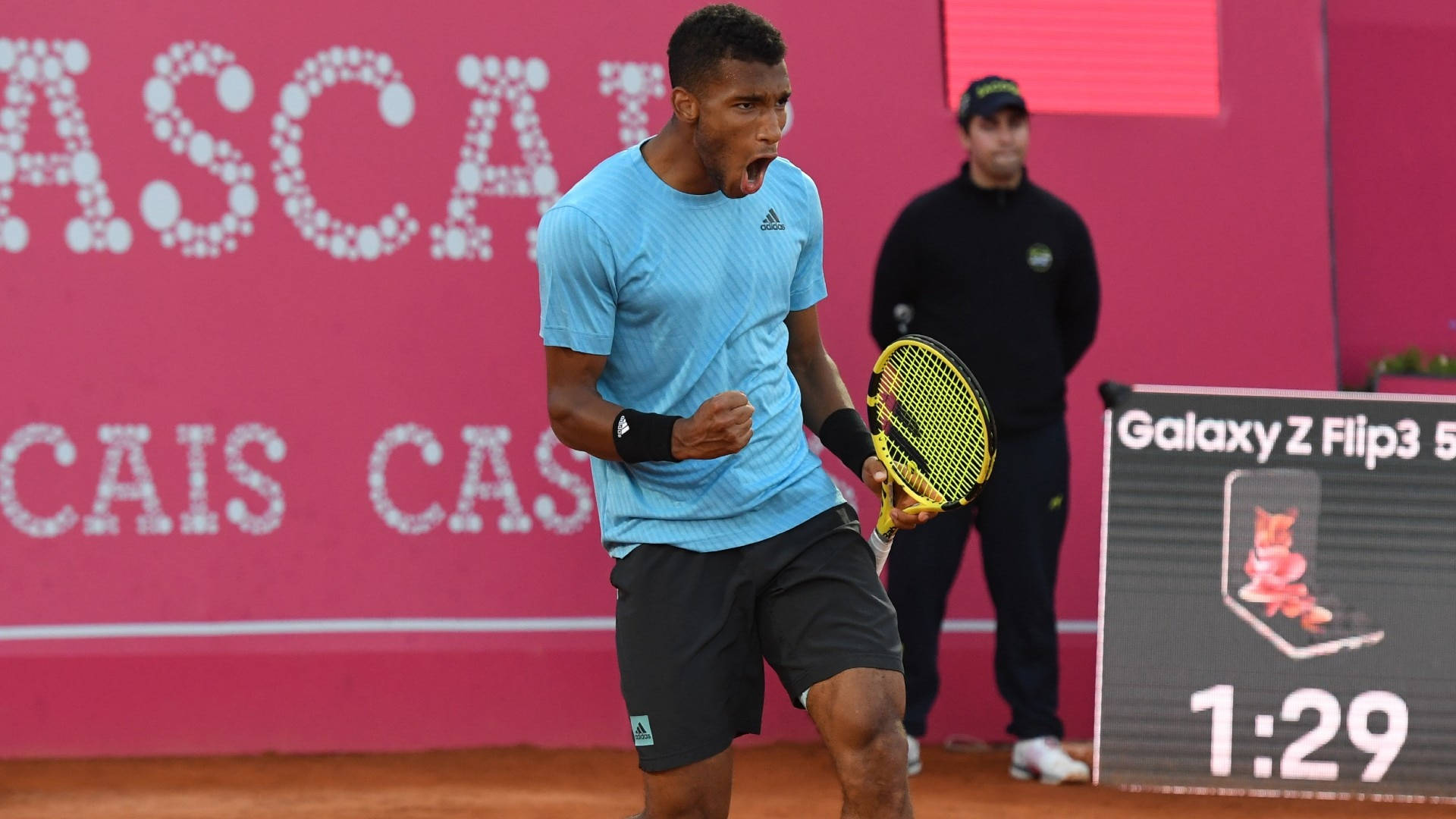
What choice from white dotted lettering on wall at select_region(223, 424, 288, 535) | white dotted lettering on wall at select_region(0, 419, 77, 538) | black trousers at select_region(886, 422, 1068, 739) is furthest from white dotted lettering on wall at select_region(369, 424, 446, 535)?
black trousers at select_region(886, 422, 1068, 739)

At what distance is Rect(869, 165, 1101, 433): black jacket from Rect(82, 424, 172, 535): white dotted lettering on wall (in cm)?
266

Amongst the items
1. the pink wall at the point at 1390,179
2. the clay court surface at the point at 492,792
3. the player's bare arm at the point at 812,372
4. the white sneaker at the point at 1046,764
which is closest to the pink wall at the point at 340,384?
the clay court surface at the point at 492,792

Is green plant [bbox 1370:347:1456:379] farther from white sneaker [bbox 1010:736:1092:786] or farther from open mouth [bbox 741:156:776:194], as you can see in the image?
open mouth [bbox 741:156:776:194]

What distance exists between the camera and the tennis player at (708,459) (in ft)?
11.1

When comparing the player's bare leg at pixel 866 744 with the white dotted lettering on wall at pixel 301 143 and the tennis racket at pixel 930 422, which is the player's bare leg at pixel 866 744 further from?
the white dotted lettering on wall at pixel 301 143

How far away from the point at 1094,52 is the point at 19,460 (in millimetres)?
4350

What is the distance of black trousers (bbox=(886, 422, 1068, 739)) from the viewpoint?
5.80 meters

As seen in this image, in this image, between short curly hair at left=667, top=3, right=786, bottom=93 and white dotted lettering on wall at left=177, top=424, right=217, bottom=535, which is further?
white dotted lettering on wall at left=177, top=424, right=217, bottom=535

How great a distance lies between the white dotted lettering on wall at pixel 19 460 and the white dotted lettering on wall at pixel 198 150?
0.78 metres

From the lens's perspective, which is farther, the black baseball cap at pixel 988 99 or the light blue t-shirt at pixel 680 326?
the black baseball cap at pixel 988 99

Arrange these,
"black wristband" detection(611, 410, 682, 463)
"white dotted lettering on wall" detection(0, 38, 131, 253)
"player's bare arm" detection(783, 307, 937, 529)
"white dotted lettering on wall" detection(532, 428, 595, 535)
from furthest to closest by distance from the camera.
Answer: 1. "white dotted lettering on wall" detection(532, 428, 595, 535)
2. "white dotted lettering on wall" detection(0, 38, 131, 253)
3. "player's bare arm" detection(783, 307, 937, 529)
4. "black wristband" detection(611, 410, 682, 463)

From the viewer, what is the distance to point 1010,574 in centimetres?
584

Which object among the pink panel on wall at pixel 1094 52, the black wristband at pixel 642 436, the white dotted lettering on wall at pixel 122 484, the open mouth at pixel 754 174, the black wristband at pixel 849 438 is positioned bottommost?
the white dotted lettering on wall at pixel 122 484

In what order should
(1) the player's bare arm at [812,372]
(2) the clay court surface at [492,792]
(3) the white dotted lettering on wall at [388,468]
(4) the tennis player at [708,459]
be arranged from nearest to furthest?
1. (4) the tennis player at [708,459]
2. (1) the player's bare arm at [812,372]
3. (2) the clay court surface at [492,792]
4. (3) the white dotted lettering on wall at [388,468]
